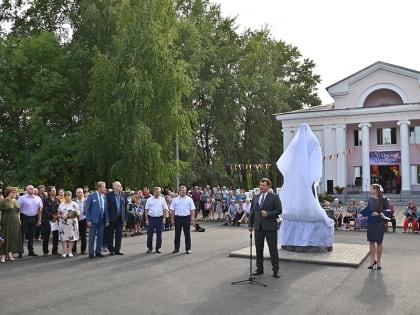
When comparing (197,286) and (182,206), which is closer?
(197,286)

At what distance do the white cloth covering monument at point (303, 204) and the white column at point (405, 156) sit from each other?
25.0 m

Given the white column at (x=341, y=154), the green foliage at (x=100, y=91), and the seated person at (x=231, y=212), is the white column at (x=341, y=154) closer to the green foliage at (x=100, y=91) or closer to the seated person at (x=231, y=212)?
the green foliage at (x=100, y=91)

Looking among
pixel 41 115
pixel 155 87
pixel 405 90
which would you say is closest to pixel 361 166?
pixel 405 90

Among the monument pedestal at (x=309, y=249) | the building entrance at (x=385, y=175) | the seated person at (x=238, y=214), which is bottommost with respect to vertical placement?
the monument pedestal at (x=309, y=249)

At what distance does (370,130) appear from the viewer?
1485 inches

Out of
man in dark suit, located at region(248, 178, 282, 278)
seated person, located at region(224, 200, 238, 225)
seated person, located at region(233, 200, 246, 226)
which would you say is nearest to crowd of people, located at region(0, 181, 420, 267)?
man in dark suit, located at region(248, 178, 282, 278)

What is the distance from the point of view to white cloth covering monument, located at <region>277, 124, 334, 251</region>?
11.9 metres

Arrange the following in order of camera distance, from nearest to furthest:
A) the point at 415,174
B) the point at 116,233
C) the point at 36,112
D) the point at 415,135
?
1. the point at 116,233
2. the point at 36,112
3. the point at 415,174
4. the point at 415,135

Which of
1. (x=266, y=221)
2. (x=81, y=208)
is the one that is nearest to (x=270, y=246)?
(x=266, y=221)

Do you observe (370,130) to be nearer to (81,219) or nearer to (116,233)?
(116,233)

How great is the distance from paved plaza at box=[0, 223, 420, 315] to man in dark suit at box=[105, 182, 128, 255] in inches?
22.3

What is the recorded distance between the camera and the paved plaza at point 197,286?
690 cm

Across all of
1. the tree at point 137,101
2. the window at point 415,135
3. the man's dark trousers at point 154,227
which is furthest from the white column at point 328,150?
the man's dark trousers at point 154,227

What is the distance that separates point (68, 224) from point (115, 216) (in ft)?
4.17
